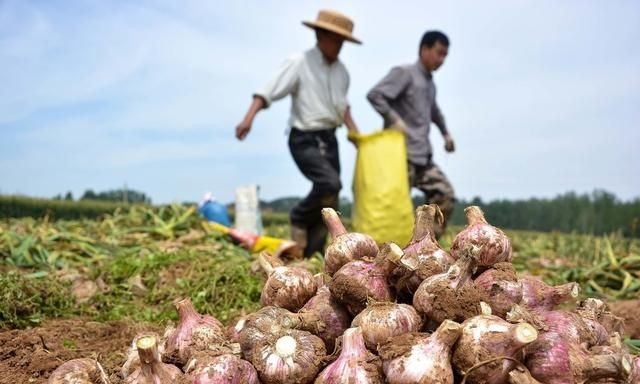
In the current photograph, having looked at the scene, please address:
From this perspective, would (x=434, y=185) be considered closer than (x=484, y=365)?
No

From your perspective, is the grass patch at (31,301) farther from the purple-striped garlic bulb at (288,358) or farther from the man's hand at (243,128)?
the purple-striped garlic bulb at (288,358)

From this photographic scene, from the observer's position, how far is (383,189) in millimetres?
6520

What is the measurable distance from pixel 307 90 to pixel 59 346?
4071 millimetres

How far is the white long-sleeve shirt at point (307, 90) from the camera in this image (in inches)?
261

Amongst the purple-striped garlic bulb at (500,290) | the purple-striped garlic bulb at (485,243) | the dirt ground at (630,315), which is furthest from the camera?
the dirt ground at (630,315)

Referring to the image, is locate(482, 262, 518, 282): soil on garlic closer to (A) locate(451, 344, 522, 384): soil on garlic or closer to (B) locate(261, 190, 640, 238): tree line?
(A) locate(451, 344, 522, 384): soil on garlic

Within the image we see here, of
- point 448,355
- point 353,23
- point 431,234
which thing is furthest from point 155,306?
point 353,23

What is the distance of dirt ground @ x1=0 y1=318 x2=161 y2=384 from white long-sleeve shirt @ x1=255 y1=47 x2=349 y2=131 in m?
3.30

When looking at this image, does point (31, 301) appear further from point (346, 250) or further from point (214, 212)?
point (214, 212)

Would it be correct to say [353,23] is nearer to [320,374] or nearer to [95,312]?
[95,312]

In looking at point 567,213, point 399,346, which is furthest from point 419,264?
point 567,213

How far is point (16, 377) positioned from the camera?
2.91 metres

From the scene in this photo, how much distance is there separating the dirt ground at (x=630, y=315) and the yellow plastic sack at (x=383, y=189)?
2.26 metres

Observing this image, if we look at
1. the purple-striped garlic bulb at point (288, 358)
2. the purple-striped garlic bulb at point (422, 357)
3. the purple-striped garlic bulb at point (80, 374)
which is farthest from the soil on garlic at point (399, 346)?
the purple-striped garlic bulb at point (80, 374)
